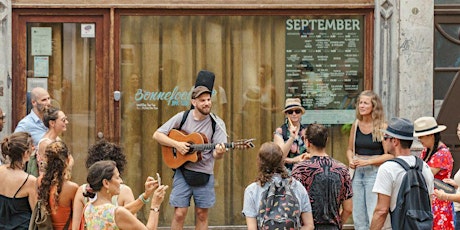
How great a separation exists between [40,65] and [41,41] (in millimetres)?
281

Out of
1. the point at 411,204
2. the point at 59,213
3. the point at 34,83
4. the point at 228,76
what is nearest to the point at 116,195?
the point at 59,213

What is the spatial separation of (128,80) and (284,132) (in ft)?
7.26

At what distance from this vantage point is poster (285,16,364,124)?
39.5 feet

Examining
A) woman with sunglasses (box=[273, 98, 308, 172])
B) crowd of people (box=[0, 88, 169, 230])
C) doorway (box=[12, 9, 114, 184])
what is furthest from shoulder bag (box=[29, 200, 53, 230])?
doorway (box=[12, 9, 114, 184])

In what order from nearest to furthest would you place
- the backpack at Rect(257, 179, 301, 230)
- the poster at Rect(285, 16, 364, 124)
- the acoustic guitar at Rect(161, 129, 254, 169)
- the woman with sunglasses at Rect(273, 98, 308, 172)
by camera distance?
the backpack at Rect(257, 179, 301, 230), the acoustic guitar at Rect(161, 129, 254, 169), the woman with sunglasses at Rect(273, 98, 308, 172), the poster at Rect(285, 16, 364, 124)

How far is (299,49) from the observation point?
39.5ft

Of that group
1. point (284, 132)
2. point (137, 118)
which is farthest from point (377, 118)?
point (137, 118)

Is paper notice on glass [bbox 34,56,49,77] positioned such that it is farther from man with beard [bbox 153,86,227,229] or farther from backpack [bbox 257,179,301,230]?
backpack [bbox 257,179,301,230]

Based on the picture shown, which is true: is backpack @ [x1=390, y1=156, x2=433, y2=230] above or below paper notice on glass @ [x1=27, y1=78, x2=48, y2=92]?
below

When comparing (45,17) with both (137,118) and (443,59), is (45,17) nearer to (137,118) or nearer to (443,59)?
(137,118)

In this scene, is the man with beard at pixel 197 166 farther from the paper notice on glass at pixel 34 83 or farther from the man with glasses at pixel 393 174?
the man with glasses at pixel 393 174

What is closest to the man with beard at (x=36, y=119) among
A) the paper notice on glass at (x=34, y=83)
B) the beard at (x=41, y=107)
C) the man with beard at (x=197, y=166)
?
the beard at (x=41, y=107)

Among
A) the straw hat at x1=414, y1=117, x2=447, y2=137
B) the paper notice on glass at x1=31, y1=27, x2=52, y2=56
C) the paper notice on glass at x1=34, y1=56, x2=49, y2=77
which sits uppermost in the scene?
the paper notice on glass at x1=31, y1=27, x2=52, y2=56

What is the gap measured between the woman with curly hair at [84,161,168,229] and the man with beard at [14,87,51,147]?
10.5 feet
